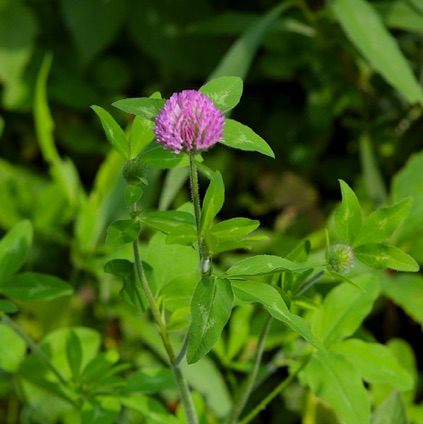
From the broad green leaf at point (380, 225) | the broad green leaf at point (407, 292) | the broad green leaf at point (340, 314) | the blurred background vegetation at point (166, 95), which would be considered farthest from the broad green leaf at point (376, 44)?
the broad green leaf at point (380, 225)

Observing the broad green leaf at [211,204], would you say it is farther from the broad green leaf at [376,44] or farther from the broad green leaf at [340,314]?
the broad green leaf at [376,44]

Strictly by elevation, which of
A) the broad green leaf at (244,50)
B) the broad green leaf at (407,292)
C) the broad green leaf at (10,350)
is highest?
the broad green leaf at (244,50)

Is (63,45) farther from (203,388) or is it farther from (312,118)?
(203,388)

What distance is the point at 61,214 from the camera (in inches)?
68.6

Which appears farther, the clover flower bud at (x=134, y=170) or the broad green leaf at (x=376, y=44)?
the broad green leaf at (x=376, y=44)

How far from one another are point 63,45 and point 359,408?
176cm

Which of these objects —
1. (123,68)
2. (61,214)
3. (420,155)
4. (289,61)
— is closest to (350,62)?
A: (289,61)

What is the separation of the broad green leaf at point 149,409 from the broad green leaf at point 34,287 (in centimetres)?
19

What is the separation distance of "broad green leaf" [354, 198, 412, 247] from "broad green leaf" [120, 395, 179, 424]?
42 cm

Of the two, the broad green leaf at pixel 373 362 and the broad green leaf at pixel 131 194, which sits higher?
the broad green leaf at pixel 131 194

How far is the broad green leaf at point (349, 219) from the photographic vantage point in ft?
2.97

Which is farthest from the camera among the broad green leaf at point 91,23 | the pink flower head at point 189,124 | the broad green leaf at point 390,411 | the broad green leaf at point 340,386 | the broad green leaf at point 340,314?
the broad green leaf at point 91,23

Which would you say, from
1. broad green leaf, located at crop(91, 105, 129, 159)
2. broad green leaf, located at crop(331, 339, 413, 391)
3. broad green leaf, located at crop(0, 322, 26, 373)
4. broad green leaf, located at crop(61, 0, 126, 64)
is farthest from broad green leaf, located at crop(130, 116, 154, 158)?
broad green leaf, located at crop(61, 0, 126, 64)

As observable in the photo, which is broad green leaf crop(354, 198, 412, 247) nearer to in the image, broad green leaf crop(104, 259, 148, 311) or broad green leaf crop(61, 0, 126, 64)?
broad green leaf crop(104, 259, 148, 311)
